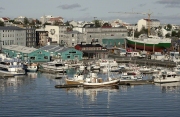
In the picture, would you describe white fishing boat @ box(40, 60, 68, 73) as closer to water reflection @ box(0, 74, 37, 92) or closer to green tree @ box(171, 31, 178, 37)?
water reflection @ box(0, 74, 37, 92)

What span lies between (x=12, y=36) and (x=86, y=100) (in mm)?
15781

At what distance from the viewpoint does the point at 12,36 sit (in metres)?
27.1

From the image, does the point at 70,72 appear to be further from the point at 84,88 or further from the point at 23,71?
the point at 84,88

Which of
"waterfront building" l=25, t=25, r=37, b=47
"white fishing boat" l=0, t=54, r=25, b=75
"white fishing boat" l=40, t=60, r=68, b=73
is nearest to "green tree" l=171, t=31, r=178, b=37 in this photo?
"waterfront building" l=25, t=25, r=37, b=47

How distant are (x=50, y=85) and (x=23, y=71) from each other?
11.4 feet

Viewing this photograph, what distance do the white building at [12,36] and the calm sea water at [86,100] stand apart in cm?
1115

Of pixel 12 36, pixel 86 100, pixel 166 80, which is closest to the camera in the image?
pixel 86 100

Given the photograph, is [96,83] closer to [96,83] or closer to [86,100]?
[96,83]

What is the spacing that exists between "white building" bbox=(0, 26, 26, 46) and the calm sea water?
11.2 meters

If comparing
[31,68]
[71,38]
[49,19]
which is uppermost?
[49,19]

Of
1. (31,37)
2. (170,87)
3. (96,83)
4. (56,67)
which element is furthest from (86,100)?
(31,37)

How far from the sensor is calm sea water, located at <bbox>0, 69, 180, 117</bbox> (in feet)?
34.6

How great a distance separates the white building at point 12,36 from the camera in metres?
26.5

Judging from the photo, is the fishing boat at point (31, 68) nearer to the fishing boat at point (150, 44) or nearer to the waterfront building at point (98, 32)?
the waterfront building at point (98, 32)
